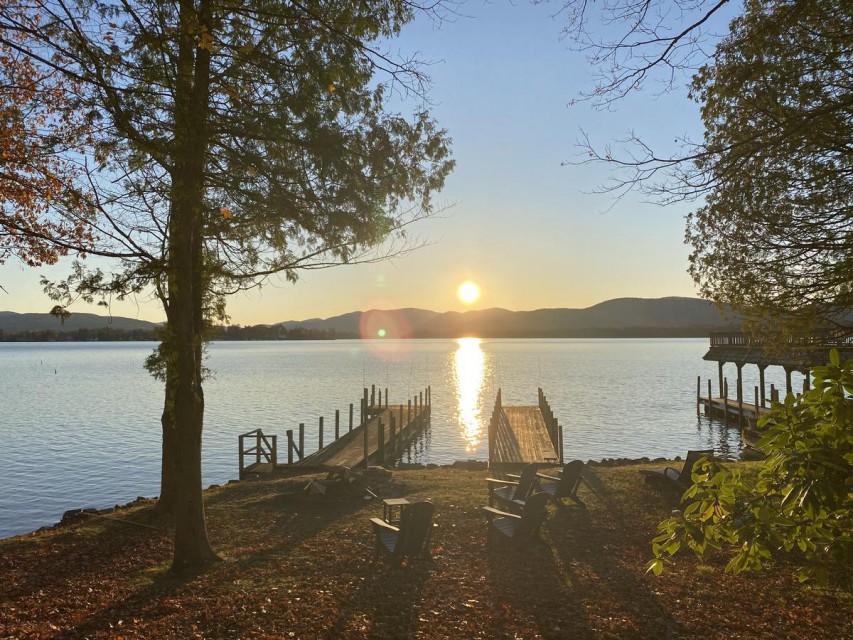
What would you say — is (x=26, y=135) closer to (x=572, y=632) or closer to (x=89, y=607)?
(x=89, y=607)

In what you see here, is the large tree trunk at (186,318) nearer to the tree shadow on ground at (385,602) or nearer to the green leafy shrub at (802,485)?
the tree shadow on ground at (385,602)

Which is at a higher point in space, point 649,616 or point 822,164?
point 822,164

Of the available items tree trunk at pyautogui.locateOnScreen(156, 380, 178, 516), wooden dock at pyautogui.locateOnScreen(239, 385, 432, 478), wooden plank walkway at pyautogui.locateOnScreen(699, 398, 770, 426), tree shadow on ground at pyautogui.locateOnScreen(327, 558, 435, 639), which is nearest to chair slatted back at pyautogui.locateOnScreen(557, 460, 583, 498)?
tree shadow on ground at pyautogui.locateOnScreen(327, 558, 435, 639)

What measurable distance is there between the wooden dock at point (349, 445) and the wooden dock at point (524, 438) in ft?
15.1

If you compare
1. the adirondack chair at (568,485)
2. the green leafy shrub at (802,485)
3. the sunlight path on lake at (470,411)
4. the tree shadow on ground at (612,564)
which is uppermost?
the green leafy shrub at (802,485)

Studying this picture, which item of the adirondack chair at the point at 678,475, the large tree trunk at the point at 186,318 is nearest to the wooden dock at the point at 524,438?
the adirondack chair at the point at 678,475

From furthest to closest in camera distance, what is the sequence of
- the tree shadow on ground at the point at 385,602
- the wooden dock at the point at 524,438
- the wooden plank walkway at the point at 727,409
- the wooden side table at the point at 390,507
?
1. the wooden plank walkway at the point at 727,409
2. the wooden dock at the point at 524,438
3. the wooden side table at the point at 390,507
4. the tree shadow on ground at the point at 385,602

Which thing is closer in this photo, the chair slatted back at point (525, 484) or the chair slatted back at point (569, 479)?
the chair slatted back at point (525, 484)

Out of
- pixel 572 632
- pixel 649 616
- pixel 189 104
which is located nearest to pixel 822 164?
pixel 649 616

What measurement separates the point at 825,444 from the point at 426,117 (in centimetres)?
742

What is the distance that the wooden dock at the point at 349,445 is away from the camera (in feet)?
68.7

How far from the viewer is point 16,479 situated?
81.6ft

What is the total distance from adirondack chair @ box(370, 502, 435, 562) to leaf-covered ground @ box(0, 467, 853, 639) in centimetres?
22

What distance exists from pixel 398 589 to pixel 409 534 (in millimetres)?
1041
